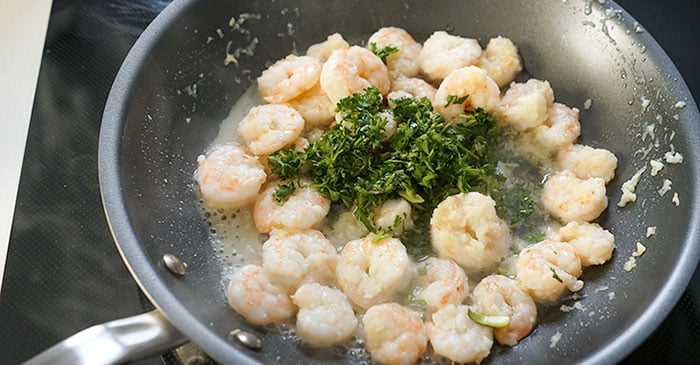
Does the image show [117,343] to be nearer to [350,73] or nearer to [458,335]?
[458,335]

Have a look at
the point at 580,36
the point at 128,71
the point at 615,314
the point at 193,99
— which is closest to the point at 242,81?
the point at 193,99

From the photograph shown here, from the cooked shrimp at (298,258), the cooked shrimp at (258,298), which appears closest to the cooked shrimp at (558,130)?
the cooked shrimp at (298,258)

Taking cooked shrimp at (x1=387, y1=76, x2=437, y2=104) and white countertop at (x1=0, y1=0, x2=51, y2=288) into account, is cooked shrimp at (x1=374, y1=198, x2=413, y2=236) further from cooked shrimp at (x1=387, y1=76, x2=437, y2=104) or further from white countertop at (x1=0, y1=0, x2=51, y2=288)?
white countertop at (x1=0, y1=0, x2=51, y2=288)

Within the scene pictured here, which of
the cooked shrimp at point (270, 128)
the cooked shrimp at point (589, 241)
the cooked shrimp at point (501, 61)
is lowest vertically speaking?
the cooked shrimp at point (589, 241)

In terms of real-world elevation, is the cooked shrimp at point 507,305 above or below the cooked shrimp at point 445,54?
below

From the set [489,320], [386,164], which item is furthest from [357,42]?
[489,320]

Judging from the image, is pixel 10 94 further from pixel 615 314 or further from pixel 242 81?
pixel 615 314

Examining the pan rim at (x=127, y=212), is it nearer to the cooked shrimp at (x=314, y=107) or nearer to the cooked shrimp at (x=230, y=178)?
the cooked shrimp at (x=230, y=178)
